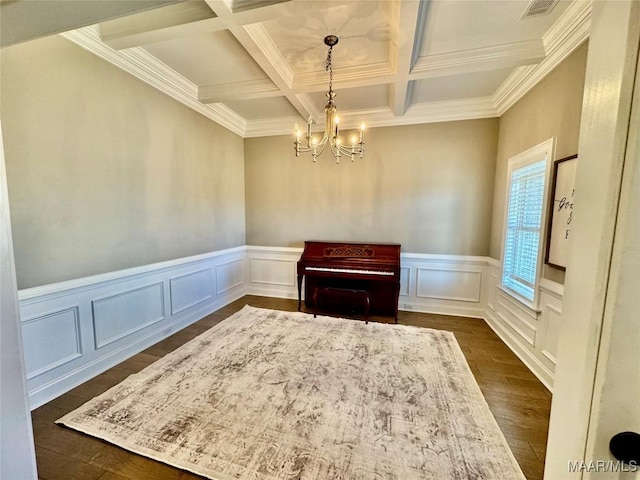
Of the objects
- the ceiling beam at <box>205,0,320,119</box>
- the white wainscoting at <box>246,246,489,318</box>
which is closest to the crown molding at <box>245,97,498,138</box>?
the ceiling beam at <box>205,0,320,119</box>

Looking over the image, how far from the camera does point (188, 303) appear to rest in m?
3.29

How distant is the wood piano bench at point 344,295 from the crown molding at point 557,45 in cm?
276

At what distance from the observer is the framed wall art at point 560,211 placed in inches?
79.1

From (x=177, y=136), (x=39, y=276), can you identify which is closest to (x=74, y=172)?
(x=39, y=276)

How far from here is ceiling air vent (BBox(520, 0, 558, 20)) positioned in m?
1.79

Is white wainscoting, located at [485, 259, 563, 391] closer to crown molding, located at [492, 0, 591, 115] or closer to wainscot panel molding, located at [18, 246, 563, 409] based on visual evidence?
wainscot panel molding, located at [18, 246, 563, 409]

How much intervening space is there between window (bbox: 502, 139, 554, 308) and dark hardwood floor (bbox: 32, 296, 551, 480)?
661mm

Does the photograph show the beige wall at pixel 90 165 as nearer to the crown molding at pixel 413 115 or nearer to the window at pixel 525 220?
the crown molding at pixel 413 115

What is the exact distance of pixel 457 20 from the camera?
1.99 meters

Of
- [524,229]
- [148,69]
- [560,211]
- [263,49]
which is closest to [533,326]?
[524,229]

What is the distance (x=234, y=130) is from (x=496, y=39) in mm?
3384

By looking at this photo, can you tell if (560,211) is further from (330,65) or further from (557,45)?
(330,65)

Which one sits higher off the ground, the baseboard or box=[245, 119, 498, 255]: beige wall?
box=[245, 119, 498, 255]: beige wall

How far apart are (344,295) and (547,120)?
278cm
